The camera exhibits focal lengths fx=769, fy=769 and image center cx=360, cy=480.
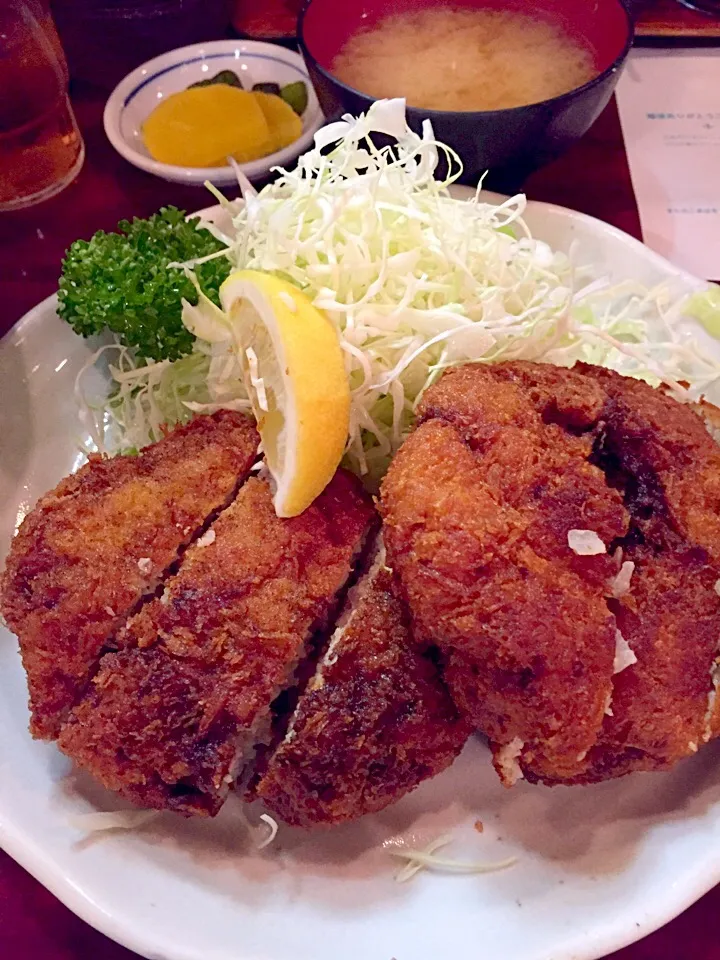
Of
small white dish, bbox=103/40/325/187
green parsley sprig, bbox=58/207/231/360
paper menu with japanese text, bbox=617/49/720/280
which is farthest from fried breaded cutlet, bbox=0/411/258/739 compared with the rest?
paper menu with japanese text, bbox=617/49/720/280

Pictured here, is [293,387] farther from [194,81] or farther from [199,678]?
[194,81]

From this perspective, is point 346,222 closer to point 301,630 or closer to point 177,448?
point 177,448

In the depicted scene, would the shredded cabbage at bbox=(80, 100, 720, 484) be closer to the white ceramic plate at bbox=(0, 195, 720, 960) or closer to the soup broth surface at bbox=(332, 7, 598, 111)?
the soup broth surface at bbox=(332, 7, 598, 111)

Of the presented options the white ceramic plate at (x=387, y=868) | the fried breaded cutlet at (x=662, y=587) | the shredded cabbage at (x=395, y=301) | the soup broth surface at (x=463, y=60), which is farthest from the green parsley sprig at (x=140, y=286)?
the fried breaded cutlet at (x=662, y=587)

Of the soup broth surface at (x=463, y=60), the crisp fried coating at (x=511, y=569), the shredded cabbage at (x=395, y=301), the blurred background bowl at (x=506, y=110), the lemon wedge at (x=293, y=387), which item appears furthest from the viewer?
the soup broth surface at (x=463, y=60)

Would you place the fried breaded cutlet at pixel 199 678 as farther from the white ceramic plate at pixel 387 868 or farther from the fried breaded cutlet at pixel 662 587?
the fried breaded cutlet at pixel 662 587

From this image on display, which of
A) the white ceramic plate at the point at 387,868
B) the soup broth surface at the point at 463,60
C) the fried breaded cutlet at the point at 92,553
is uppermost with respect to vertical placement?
the soup broth surface at the point at 463,60

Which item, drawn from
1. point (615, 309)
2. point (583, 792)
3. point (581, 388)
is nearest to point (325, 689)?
point (583, 792)
